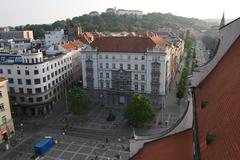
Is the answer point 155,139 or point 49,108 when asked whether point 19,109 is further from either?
point 155,139

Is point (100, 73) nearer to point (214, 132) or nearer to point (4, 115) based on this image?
point (4, 115)

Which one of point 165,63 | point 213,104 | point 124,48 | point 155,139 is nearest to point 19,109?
point 124,48

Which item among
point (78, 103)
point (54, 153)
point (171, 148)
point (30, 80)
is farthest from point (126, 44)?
point (171, 148)

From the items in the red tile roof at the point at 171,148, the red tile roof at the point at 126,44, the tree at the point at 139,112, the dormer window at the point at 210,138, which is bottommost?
the tree at the point at 139,112

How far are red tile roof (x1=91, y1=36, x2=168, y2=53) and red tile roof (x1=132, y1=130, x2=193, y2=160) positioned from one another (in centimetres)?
5204

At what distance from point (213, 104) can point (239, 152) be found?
10.5 meters

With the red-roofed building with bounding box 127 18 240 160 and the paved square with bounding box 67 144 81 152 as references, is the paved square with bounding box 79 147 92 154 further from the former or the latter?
the red-roofed building with bounding box 127 18 240 160

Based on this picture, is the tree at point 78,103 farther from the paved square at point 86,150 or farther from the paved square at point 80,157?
the paved square at point 80,157

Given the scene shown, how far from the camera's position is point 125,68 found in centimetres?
8606

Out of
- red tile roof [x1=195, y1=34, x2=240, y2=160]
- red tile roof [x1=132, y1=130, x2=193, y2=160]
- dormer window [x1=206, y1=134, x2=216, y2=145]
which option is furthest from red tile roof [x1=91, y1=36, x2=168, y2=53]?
dormer window [x1=206, y1=134, x2=216, y2=145]

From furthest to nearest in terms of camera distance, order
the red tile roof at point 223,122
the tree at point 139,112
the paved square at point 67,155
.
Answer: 1. the tree at point 139,112
2. the paved square at point 67,155
3. the red tile roof at point 223,122

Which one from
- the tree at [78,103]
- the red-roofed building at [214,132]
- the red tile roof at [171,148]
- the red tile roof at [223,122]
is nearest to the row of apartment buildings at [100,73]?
the tree at [78,103]

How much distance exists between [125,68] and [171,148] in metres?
57.9

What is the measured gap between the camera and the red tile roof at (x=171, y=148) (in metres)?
26.8
